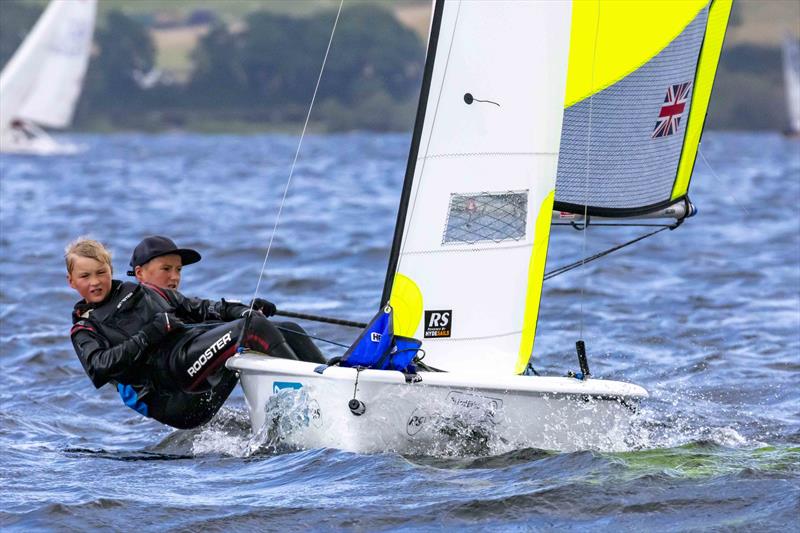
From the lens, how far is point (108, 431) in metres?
6.13

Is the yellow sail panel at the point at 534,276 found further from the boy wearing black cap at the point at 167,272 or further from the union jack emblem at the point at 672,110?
the union jack emblem at the point at 672,110

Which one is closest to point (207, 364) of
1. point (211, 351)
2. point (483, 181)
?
point (211, 351)

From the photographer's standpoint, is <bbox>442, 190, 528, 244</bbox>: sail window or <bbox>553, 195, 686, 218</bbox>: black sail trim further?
<bbox>553, 195, 686, 218</bbox>: black sail trim

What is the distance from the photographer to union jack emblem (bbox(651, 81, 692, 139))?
5.86 m

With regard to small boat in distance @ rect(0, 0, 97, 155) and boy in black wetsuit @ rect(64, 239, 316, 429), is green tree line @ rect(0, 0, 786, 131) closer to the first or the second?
small boat in distance @ rect(0, 0, 97, 155)

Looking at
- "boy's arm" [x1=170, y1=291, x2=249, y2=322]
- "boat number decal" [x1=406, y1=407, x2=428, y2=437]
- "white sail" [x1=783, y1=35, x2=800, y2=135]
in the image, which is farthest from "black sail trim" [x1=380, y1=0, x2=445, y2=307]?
"white sail" [x1=783, y1=35, x2=800, y2=135]

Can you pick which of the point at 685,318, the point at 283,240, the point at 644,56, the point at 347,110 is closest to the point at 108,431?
the point at 644,56

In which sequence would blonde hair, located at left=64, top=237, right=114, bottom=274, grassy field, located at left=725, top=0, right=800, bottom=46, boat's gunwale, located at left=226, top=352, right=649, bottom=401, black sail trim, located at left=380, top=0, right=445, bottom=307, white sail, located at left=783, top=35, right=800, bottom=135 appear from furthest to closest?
1. grassy field, located at left=725, top=0, right=800, bottom=46
2. white sail, located at left=783, top=35, right=800, bottom=135
3. blonde hair, located at left=64, top=237, right=114, bottom=274
4. black sail trim, located at left=380, top=0, right=445, bottom=307
5. boat's gunwale, located at left=226, top=352, right=649, bottom=401

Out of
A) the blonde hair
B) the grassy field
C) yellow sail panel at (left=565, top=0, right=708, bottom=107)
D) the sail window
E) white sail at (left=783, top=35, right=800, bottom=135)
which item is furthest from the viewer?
the grassy field

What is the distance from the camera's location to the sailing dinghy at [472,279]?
4.73 m

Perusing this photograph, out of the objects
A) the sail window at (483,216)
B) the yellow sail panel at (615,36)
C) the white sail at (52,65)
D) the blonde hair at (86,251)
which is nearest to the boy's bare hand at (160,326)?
the blonde hair at (86,251)

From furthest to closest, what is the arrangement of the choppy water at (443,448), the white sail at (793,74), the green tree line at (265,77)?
the green tree line at (265,77) → the white sail at (793,74) → the choppy water at (443,448)

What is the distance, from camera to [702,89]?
19.6ft

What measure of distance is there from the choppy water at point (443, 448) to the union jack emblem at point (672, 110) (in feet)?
4.32
